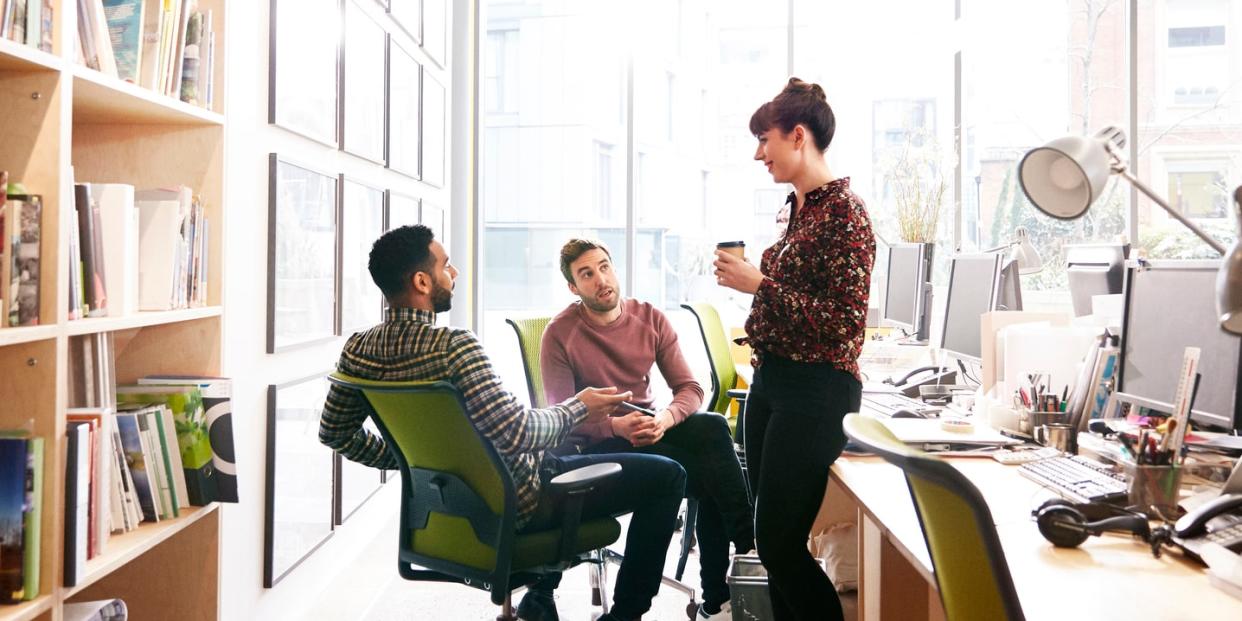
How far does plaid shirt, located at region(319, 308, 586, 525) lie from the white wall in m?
0.36

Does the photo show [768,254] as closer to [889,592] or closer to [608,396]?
[608,396]

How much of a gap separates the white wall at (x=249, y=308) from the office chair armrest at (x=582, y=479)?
94 centimetres

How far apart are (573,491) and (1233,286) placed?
4.42 feet

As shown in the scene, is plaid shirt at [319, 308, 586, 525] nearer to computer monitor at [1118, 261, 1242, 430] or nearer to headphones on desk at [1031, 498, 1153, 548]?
headphones on desk at [1031, 498, 1153, 548]

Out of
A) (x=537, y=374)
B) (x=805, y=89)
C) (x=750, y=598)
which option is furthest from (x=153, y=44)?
(x=750, y=598)

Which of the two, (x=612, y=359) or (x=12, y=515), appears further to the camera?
(x=612, y=359)

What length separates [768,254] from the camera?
2139 millimetres

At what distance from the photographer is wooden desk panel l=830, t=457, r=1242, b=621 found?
1.09 meters

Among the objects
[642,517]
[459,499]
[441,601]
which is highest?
[459,499]

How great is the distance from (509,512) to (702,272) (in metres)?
3.76

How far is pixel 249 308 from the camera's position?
2.49m

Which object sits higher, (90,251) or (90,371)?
(90,251)

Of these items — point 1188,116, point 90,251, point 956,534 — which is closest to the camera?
point 956,534

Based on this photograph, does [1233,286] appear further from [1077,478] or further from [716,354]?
[716,354]
